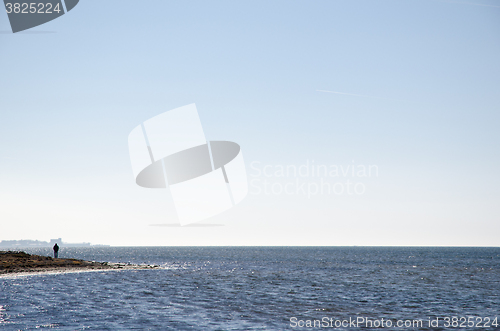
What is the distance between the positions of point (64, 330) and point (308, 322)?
15227 mm

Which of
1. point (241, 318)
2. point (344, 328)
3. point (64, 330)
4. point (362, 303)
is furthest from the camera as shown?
point (362, 303)

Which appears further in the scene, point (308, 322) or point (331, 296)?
point (331, 296)

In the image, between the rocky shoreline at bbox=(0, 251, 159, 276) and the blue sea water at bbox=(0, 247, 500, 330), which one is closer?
the blue sea water at bbox=(0, 247, 500, 330)

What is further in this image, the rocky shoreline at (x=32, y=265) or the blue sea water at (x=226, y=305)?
the rocky shoreline at (x=32, y=265)

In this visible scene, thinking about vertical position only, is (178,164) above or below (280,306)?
above

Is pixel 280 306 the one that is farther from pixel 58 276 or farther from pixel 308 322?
pixel 58 276

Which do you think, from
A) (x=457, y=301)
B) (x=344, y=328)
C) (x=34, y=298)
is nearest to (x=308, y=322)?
(x=344, y=328)

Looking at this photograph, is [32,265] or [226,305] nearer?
[226,305]

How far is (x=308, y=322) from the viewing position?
90.3ft

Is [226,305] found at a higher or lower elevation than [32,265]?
higher

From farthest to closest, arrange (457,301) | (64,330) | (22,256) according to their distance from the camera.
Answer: (22,256) < (457,301) < (64,330)

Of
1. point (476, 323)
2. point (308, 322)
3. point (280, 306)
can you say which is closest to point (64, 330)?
point (308, 322)

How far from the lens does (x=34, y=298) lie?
1329 inches

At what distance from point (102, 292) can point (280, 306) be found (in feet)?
58.7
